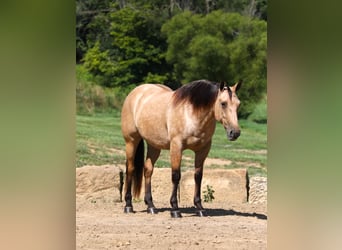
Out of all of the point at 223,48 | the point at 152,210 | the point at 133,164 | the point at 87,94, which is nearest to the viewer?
the point at 223,48

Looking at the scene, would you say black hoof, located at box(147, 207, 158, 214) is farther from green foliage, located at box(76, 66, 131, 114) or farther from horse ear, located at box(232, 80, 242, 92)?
horse ear, located at box(232, 80, 242, 92)

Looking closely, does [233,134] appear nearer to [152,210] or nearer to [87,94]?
[152,210]

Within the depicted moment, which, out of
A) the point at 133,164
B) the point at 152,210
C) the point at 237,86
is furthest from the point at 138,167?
the point at 237,86

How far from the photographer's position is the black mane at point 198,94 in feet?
9.52

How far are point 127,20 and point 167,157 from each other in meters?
0.76

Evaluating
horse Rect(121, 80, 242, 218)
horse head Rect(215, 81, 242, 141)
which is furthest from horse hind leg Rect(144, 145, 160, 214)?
horse head Rect(215, 81, 242, 141)

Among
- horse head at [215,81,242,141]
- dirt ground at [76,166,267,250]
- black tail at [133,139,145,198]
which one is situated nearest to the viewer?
dirt ground at [76,166,267,250]

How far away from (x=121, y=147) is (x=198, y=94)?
545mm

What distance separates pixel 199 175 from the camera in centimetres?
303

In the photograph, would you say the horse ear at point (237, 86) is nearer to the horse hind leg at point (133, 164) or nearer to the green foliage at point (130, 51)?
the green foliage at point (130, 51)

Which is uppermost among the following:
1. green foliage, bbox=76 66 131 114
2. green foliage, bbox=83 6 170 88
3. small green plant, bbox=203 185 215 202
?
green foliage, bbox=83 6 170 88

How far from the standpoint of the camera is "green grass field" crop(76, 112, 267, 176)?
3.01 metres
